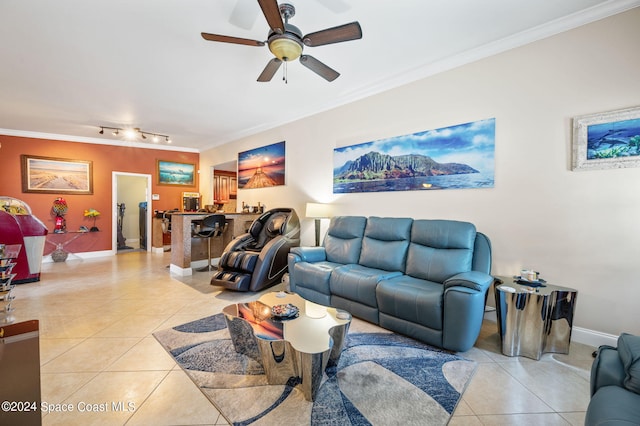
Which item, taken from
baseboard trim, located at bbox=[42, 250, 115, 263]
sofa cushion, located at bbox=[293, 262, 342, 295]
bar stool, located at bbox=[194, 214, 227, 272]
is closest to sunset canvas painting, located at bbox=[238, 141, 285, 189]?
bar stool, located at bbox=[194, 214, 227, 272]

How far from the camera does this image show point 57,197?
600 centimetres

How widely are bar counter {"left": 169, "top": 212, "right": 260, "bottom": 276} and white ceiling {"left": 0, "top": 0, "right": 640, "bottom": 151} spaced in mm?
1892

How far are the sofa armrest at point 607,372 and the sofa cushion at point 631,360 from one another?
0.08 feet

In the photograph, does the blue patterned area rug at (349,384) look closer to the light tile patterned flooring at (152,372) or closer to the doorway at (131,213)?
the light tile patterned flooring at (152,372)

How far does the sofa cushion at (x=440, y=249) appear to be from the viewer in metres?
2.53

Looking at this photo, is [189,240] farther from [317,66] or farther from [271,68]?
[317,66]

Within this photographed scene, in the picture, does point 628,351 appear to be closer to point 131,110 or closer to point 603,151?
point 603,151

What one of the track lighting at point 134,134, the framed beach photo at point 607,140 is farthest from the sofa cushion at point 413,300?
the track lighting at point 134,134

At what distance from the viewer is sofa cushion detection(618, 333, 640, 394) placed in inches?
41.3

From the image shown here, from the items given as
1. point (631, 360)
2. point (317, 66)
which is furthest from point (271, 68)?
point (631, 360)

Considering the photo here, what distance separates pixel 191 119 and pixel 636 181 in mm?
5978

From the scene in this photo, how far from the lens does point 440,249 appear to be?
2699mm

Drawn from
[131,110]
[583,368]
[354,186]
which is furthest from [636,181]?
[131,110]

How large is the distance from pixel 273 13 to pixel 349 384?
249 cm
